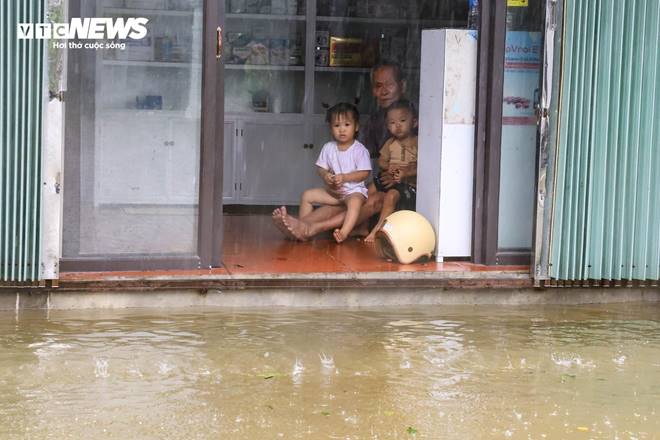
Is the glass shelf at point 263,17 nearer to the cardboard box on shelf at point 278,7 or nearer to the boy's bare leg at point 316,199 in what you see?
the cardboard box on shelf at point 278,7

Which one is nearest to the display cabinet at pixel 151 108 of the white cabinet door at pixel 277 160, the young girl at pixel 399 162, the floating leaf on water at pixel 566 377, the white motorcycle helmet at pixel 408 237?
the white motorcycle helmet at pixel 408 237

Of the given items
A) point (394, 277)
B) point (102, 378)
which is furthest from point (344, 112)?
point (102, 378)

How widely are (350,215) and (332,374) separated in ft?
11.6

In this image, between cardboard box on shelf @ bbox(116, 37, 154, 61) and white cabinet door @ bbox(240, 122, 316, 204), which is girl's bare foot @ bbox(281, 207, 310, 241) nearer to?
cardboard box on shelf @ bbox(116, 37, 154, 61)

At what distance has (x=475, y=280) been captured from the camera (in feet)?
27.1

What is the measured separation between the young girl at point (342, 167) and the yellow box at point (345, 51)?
251cm

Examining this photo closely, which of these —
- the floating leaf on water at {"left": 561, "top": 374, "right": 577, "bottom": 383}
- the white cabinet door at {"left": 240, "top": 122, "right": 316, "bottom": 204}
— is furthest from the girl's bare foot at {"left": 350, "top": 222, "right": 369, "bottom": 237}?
the floating leaf on water at {"left": 561, "top": 374, "right": 577, "bottom": 383}

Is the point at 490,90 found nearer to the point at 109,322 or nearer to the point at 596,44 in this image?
the point at 596,44

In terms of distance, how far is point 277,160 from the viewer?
12.6m

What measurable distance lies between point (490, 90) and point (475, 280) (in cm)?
138

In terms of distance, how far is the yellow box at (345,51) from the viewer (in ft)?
41.1

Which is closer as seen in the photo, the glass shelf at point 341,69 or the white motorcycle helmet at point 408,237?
the white motorcycle helmet at point 408,237

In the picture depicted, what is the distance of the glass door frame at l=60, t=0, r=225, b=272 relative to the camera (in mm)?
7766

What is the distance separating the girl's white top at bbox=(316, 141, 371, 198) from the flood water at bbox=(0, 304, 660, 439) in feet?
6.92
